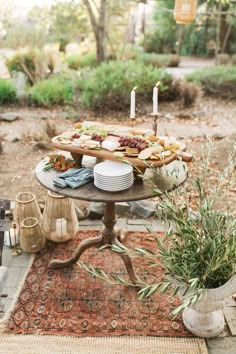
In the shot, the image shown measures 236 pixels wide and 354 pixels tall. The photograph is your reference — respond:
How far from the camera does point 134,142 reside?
273 cm

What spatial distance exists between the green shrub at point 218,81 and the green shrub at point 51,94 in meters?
3.03

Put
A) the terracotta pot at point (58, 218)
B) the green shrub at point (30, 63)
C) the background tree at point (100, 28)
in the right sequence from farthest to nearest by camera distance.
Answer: the green shrub at point (30, 63) < the background tree at point (100, 28) < the terracotta pot at point (58, 218)

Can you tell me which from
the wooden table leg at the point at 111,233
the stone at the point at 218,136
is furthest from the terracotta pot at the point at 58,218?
the stone at the point at 218,136

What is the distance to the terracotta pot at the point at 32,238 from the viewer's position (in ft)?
11.3

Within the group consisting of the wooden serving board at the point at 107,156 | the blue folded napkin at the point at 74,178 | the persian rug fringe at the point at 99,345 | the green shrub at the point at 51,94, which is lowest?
the persian rug fringe at the point at 99,345

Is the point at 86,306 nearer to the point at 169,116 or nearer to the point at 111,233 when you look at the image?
the point at 111,233

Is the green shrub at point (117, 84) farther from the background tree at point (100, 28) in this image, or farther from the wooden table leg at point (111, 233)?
the wooden table leg at point (111, 233)

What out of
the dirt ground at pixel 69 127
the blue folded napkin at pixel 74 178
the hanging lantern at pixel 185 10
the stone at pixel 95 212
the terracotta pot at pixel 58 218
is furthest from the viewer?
the dirt ground at pixel 69 127

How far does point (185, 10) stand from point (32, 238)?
2.83 m

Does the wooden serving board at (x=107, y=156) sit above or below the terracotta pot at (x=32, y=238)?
above

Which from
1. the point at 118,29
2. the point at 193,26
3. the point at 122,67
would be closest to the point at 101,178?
the point at 122,67

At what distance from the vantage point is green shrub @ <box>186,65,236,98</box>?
894 cm

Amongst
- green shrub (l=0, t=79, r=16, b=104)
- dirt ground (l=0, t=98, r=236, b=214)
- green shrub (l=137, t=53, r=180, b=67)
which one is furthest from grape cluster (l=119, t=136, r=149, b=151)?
green shrub (l=137, t=53, r=180, b=67)

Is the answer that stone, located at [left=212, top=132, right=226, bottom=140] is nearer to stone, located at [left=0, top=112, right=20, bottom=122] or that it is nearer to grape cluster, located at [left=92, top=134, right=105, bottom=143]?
stone, located at [left=0, top=112, right=20, bottom=122]
